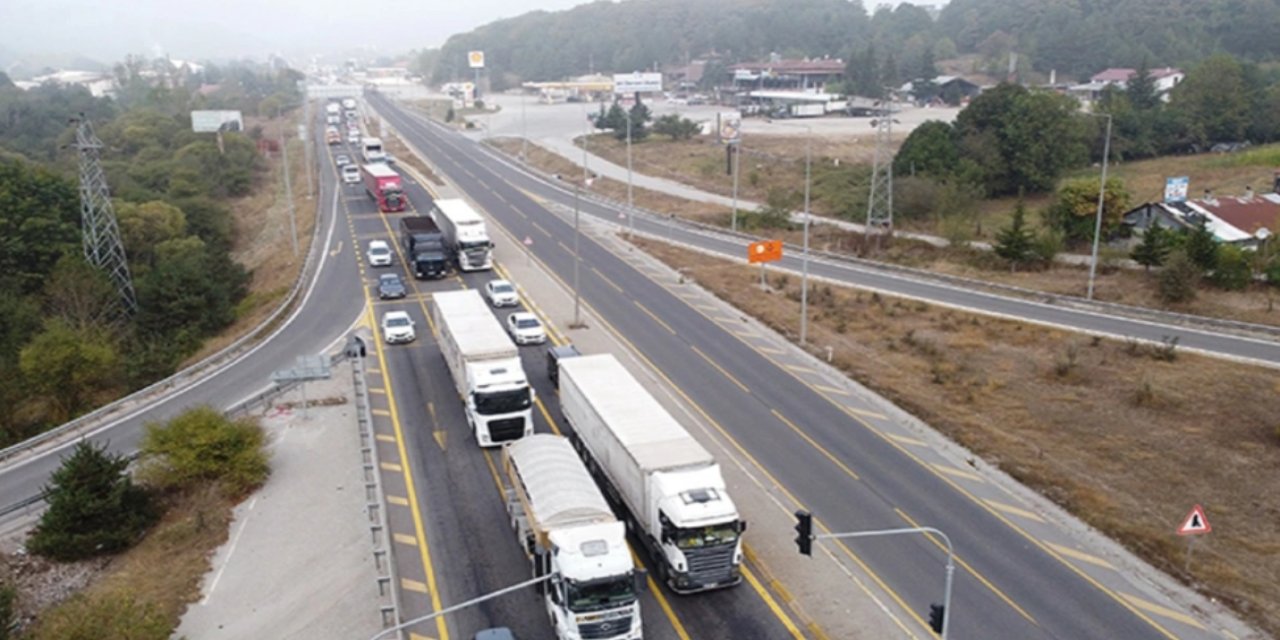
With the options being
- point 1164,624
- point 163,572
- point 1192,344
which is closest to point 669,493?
point 1164,624

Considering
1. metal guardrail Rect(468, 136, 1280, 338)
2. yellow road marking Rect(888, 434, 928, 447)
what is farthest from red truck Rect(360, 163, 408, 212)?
yellow road marking Rect(888, 434, 928, 447)

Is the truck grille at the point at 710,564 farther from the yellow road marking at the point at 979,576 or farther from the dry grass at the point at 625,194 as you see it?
the dry grass at the point at 625,194

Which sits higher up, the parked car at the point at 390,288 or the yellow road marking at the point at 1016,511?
the parked car at the point at 390,288

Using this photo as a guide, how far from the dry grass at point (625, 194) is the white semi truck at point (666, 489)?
201 feet

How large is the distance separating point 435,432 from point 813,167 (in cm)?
8781

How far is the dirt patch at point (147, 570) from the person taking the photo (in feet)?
95.8

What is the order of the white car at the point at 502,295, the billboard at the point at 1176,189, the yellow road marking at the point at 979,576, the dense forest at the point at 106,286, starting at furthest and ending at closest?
the billboard at the point at 1176,189 → the white car at the point at 502,295 → the dense forest at the point at 106,286 → the yellow road marking at the point at 979,576

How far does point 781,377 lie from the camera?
155 feet

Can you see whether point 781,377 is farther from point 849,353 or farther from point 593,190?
point 593,190

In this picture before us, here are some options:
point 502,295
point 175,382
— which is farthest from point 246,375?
point 502,295

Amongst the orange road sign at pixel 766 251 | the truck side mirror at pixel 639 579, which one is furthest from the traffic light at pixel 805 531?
the orange road sign at pixel 766 251

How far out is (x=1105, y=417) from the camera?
1657 inches

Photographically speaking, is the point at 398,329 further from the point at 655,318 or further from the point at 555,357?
the point at 655,318

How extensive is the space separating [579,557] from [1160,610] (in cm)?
1720
